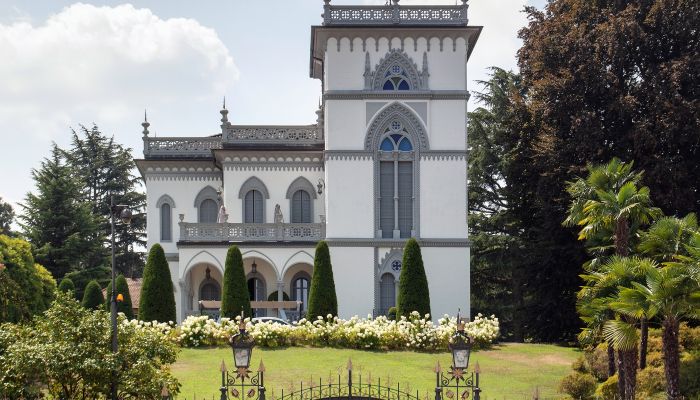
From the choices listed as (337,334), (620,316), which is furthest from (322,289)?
(620,316)

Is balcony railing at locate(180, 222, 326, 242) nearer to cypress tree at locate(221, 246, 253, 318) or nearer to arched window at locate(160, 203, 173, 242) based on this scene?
cypress tree at locate(221, 246, 253, 318)

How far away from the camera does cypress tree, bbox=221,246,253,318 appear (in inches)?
1221

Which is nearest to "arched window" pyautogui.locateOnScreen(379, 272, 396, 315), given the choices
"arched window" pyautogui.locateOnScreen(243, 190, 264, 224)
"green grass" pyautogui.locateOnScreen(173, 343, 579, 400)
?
"green grass" pyautogui.locateOnScreen(173, 343, 579, 400)

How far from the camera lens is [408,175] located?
3478 cm

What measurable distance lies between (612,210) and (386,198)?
14.6m

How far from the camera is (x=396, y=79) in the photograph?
3469cm

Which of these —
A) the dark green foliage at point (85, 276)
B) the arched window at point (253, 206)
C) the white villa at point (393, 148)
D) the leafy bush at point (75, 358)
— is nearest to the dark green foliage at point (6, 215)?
the dark green foliage at point (85, 276)

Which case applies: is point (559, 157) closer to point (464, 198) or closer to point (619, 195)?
point (464, 198)

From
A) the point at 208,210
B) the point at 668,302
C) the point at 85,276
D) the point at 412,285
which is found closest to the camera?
the point at 668,302

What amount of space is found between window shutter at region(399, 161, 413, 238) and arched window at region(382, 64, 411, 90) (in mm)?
3249

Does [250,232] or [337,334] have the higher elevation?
[250,232]

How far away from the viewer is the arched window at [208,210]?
40.8m

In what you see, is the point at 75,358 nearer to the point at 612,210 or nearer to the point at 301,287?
the point at 612,210

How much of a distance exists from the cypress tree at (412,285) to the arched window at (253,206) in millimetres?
9345
